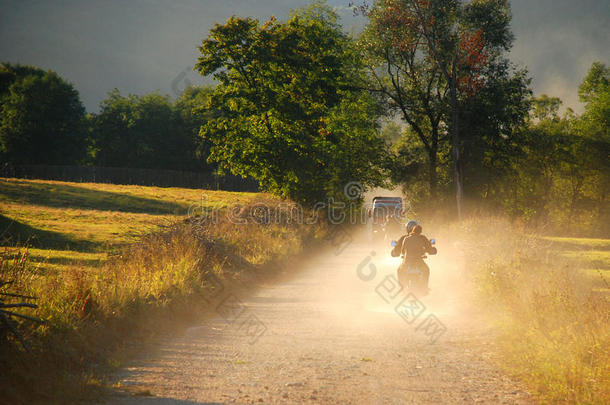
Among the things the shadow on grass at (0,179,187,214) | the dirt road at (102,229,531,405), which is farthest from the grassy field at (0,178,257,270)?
the dirt road at (102,229,531,405)

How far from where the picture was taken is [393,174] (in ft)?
139

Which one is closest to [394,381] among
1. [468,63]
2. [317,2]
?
[468,63]

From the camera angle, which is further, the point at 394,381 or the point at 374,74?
the point at 374,74

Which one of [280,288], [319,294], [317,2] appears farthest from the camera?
[317,2]

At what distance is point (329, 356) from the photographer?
771cm

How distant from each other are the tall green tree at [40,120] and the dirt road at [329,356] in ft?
256

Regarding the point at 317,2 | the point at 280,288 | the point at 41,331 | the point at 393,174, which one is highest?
the point at 317,2

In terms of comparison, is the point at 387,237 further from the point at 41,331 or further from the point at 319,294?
the point at 41,331

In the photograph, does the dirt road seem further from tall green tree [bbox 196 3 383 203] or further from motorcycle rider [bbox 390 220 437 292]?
tall green tree [bbox 196 3 383 203]

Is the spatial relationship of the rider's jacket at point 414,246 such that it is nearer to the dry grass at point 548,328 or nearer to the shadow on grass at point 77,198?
the dry grass at point 548,328

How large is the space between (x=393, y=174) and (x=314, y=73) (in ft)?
43.0

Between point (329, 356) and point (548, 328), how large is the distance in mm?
3797

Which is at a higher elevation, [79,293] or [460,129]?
[460,129]

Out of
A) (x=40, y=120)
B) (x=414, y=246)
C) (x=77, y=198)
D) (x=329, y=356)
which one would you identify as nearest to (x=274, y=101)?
(x=414, y=246)
